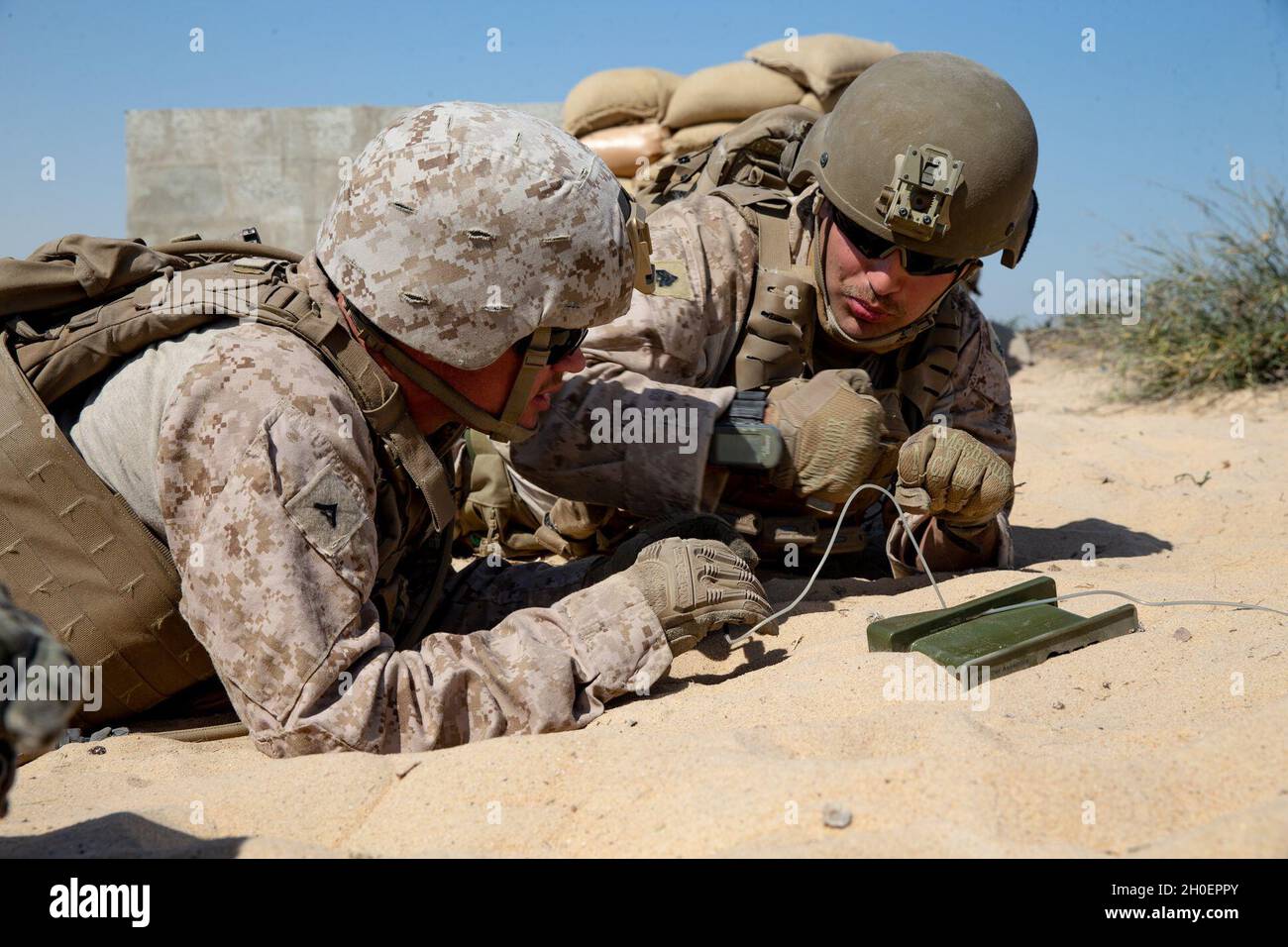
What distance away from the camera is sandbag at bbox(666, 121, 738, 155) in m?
8.22

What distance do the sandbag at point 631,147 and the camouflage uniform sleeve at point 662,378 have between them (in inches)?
182

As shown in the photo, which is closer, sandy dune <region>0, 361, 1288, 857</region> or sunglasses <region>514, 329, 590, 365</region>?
sandy dune <region>0, 361, 1288, 857</region>

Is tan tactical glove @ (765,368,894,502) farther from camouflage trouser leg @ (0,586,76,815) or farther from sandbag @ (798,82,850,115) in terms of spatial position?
sandbag @ (798,82,850,115)

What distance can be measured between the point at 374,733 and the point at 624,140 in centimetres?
691

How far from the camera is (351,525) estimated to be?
239cm

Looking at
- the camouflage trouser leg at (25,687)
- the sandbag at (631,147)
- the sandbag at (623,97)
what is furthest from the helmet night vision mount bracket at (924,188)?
the sandbag at (623,97)

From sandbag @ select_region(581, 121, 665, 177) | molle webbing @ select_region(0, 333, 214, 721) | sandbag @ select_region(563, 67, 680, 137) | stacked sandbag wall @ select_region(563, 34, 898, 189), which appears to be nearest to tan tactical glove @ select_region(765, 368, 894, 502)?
molle webbing @ select_region(0, 333, 214, 721)

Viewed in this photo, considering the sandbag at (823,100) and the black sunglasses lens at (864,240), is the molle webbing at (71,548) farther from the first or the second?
the sandbag at (823,100)

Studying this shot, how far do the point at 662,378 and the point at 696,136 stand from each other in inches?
196

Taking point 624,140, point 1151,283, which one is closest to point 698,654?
point 624,140

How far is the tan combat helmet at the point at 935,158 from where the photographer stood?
3.72m

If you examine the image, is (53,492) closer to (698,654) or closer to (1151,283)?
(698,654)

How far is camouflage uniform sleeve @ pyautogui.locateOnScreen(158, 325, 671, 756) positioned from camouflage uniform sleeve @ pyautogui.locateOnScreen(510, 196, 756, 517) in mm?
1031
